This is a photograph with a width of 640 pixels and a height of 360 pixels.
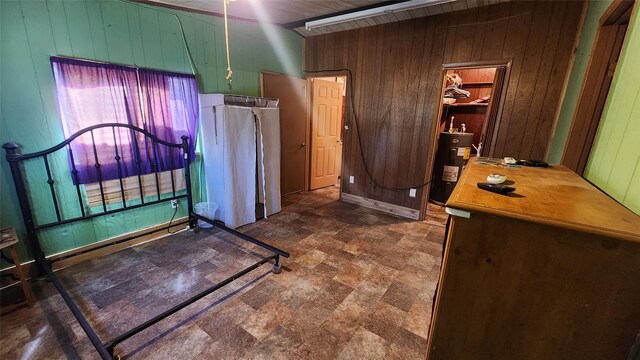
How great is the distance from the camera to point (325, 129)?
471cm

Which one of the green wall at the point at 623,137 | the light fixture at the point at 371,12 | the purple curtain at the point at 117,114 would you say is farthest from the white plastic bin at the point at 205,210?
the green wall at the point at 623,137

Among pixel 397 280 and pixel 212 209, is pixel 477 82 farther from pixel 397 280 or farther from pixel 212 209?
pixel 212 209

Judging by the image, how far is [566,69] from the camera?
2.46 metres

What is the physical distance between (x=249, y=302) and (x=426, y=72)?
3198 mm

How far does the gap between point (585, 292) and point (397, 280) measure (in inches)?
62.8

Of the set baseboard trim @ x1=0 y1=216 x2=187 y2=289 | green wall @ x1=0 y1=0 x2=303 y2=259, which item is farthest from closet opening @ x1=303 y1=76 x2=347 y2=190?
baseboard trim @ x1=0 y1=216 x2=187 y2=289

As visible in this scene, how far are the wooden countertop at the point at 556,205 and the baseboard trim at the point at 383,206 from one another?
237 cm

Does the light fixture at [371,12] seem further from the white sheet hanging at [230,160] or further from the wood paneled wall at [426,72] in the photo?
the white sheet hanging at [230,160]

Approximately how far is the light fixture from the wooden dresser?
2.56 meters

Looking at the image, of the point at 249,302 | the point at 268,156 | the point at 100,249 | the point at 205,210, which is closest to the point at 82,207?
the point at 100,249

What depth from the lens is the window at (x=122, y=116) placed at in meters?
2.12

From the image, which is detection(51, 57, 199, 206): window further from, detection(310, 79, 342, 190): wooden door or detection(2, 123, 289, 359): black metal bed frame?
detection(310, 79, 342, 190): wooden door

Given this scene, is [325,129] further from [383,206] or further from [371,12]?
[371,12]

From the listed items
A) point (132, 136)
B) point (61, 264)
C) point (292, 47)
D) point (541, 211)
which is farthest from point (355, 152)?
point (61, 264)
